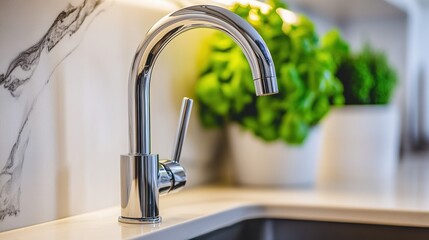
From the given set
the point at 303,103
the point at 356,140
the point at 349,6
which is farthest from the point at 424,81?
the point at 303,103

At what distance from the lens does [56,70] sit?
898mm

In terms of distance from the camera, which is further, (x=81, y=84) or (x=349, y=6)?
(x=349, y=6)

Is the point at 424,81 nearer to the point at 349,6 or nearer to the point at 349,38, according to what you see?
the point at 349,38

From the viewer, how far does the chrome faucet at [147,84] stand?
2.80ft

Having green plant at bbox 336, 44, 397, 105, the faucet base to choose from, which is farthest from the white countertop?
green plant at bbox 336, 44, 397, 105

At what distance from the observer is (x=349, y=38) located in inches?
84.0

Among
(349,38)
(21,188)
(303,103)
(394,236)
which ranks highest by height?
(349,38)

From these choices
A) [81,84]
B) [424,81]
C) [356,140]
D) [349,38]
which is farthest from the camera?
[424,81]

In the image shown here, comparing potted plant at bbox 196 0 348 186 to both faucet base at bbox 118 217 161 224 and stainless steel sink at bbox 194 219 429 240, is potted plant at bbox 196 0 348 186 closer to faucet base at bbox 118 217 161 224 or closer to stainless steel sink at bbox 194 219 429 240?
stainless steel sink at bbox 194 219 429 240

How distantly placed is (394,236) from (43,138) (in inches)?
20.8

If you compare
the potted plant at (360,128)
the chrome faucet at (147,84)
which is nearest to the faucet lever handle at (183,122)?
the chrome faucet at (147,84)

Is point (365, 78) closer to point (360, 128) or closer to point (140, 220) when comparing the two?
point (360, 128)

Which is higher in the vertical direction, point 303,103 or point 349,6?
point 349,6

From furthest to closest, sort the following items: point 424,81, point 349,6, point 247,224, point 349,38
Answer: point 424,81, point 349,38, point 349,6, point 247,224
